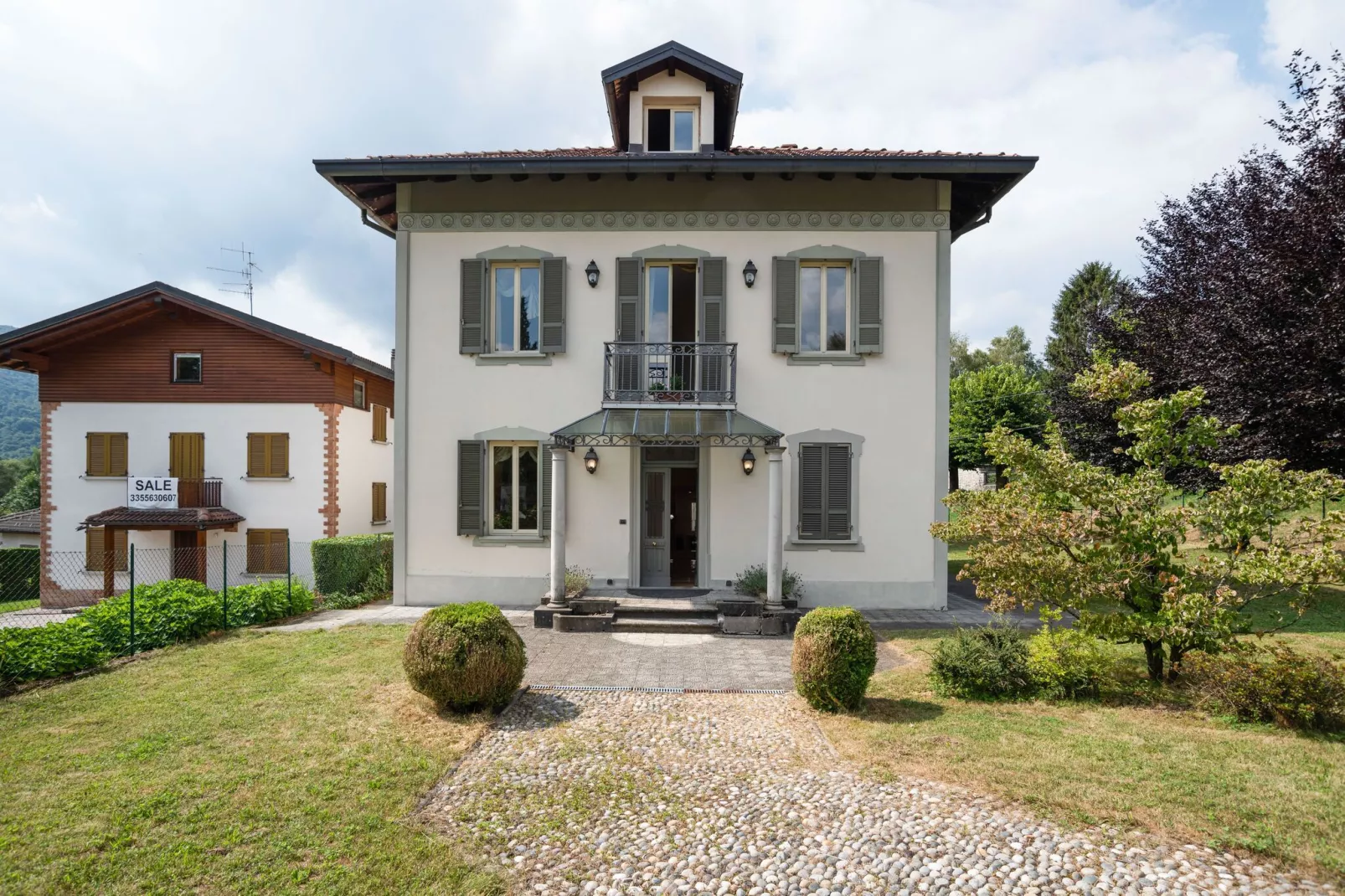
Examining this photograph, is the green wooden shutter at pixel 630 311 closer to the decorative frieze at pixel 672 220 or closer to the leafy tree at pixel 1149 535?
the decorative frieze at pixel 672 220

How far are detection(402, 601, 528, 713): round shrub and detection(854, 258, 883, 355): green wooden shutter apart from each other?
814cm

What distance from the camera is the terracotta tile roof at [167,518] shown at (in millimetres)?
15461

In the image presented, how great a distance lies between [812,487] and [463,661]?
7192mm

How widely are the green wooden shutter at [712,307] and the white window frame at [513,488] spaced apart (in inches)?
133

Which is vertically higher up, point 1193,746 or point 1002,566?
point 1002,566

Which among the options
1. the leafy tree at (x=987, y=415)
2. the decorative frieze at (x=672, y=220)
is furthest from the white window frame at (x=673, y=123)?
the leafy tree at (x=987, y=415)

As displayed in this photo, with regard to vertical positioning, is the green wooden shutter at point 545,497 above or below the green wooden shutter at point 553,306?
below

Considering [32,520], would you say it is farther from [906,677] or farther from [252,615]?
[906,677]

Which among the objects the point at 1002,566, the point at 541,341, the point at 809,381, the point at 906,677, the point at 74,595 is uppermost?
the point at 541,341

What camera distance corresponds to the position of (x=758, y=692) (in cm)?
717

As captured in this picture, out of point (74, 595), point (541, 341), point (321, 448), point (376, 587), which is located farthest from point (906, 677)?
point (74, 595)

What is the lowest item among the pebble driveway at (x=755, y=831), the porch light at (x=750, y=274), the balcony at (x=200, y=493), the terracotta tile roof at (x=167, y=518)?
the pebble driveway at (x=755, y=831)

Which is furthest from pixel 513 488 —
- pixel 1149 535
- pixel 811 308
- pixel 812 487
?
pixel 1149 535

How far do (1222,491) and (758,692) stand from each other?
17.3 feet
